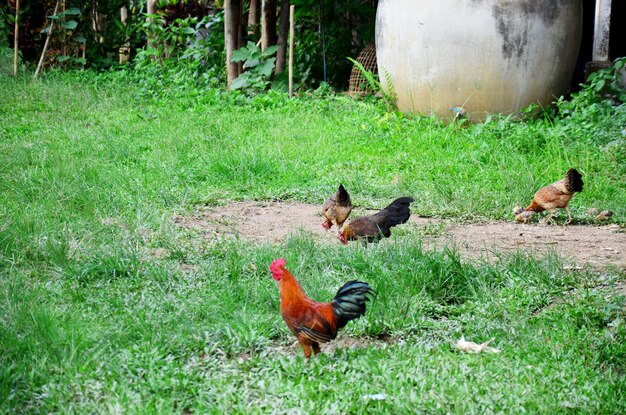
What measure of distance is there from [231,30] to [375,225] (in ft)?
23.1

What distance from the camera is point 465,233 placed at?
240 inches

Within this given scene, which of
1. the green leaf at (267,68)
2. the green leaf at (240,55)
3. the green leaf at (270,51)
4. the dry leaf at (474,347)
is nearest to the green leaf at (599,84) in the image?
the green leaf at (267,68)

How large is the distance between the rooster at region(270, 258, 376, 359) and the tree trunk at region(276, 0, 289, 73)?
27.7ft

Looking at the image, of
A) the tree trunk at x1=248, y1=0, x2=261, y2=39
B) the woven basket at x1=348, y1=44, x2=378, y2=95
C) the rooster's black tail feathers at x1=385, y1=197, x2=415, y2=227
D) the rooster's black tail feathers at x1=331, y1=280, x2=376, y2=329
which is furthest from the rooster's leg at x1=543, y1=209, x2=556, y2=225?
the tree trunk at x1=248, y1=0, x2=261, y2=39

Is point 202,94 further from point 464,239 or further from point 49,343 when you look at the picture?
point 49,343

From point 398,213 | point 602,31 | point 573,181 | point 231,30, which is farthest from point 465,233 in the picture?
point 231,30

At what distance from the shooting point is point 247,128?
9.49 metres

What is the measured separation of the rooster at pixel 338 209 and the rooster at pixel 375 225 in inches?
10.6

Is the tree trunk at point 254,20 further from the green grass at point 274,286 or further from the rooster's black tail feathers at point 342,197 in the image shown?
the rooster's black tail feathers at point 342,197

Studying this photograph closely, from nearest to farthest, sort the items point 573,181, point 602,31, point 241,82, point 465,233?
1. point 465,233
2. point 573,181
3. point 602,31
4. point 241,82

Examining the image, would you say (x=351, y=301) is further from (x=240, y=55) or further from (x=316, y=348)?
(x=240, y=55)

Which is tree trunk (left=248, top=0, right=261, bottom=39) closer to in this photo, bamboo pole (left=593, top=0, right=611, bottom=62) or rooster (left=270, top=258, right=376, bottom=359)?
bamboo pole (left=593, top=0, right=611, bottom=62)

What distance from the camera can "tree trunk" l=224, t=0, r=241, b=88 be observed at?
11.7 m

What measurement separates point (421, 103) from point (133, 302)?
6.05 metres
